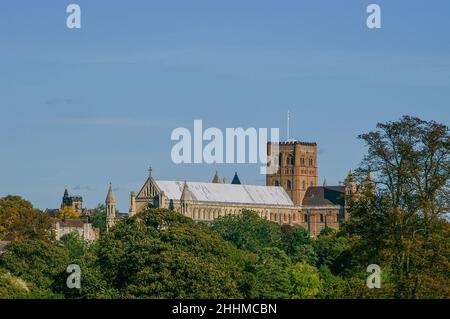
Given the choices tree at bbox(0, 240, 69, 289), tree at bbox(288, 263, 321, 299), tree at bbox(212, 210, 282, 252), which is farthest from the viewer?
tree at bbox(212, 210, 282, 252)

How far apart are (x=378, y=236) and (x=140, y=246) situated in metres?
22.9

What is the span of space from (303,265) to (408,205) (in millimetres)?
44049

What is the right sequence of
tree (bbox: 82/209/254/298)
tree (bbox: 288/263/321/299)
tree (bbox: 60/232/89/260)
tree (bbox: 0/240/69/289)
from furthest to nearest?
tree (bbox: 60/232/89/260)
tree (bbox: 0/240/69/289)
tree (bbox: 288/263/321/299)
tree (bbox: 82/209/254/298)

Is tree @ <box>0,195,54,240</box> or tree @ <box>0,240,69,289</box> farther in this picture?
tree @ <box>0,195,54,240</box>

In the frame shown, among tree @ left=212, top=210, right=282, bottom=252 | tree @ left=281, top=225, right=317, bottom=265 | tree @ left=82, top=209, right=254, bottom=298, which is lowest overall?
tree @ left=82, top=209, right=254, bottom=298

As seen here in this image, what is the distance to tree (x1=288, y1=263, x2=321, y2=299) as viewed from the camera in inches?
4011

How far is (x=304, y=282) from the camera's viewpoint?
10562 cm

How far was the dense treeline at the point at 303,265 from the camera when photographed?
2630 inches

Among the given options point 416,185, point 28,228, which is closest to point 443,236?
point 416,185

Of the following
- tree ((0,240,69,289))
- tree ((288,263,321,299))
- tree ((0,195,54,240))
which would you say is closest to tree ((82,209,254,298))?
tree ((288,263,321,299))

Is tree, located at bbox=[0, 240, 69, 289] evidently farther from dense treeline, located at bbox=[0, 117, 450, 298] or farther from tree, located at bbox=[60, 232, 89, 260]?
tree, located at bbox=[60, 232, 89, 260]

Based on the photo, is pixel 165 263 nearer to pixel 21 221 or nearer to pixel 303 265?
pixel 303 265

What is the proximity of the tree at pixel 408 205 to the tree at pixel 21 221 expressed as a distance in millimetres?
93882

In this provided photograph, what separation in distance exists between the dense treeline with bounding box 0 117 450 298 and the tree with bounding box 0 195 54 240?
46737 millimetres
